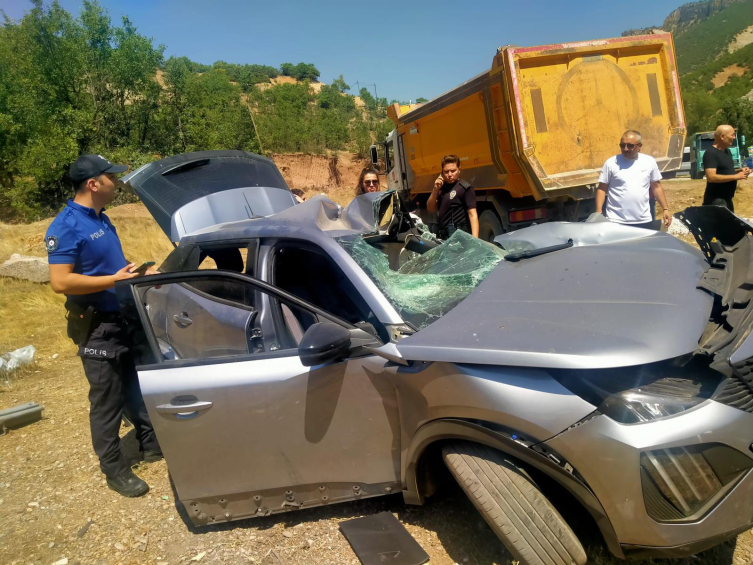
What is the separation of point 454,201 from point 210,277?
3.39 meters

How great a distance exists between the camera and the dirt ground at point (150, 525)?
230 centimetres

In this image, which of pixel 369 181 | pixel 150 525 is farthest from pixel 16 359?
pixel 369 181

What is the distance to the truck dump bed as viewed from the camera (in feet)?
21.3

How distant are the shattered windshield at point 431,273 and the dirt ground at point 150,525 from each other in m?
0.98

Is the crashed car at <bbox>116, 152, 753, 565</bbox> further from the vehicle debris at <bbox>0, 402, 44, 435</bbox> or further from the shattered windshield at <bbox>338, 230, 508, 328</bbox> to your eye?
the vehicle debris at <bbox>0, 402, 44, 435</bbox>

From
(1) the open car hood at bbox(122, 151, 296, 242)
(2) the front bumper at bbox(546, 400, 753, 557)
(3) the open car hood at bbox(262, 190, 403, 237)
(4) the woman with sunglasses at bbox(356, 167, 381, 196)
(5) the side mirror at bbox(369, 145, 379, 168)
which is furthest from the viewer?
(5) the side mirror at bbox(369, 145, 379, 168)

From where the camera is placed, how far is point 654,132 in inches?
272

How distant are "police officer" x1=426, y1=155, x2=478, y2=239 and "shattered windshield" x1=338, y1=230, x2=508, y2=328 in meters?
2.27

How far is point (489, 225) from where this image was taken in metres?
7.70

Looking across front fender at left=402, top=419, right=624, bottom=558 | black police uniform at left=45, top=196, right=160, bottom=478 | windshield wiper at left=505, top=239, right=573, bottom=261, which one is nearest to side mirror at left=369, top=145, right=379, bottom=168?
black police uniform at left=45, top=196, right=160, bottom=478

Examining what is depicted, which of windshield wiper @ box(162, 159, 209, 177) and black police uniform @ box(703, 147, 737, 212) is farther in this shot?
black police uniform @ box(703, 147, 737, 212)

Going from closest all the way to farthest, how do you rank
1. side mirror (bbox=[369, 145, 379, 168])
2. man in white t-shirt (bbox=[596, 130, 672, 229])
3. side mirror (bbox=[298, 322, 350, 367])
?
side mirror (bbox=[298, 322, 350, 367]) < man in white t-shirt (bbox=[596, 130, 672, 229]) < side mirror (bbox=[369, 145, 379, 168])

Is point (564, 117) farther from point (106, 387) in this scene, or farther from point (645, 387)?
point (106, 387)

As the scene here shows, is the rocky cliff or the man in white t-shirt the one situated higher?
the rocky cliff
